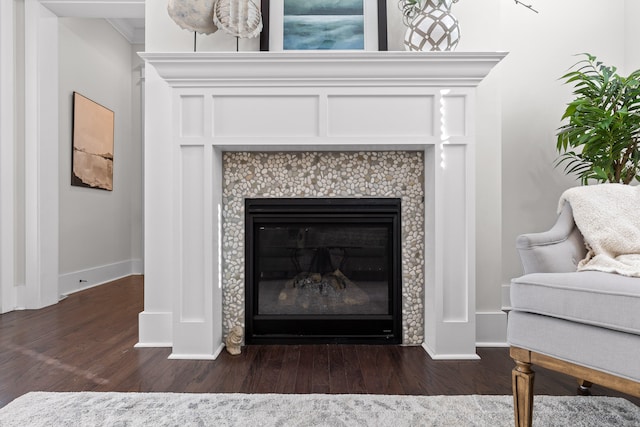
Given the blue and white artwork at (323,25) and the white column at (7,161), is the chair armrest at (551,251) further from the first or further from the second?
the white column at (7,161)

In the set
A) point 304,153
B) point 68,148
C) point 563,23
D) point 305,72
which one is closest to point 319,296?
point 304,153

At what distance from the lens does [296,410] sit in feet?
4.53

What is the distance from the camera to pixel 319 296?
2.17m

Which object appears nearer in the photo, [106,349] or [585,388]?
[585,388]

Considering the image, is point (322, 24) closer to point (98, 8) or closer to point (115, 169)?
point (98, 8)

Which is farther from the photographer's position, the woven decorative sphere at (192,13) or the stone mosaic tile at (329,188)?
the stone mosaic tile at (329,188)

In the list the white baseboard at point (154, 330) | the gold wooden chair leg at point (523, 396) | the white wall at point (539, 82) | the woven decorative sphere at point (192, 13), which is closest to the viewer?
the gold wooden chair leg at point (523, 396)

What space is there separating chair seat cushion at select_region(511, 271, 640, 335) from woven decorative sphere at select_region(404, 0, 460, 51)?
1271 millimetres

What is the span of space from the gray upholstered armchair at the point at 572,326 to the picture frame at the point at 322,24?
141 centimetres

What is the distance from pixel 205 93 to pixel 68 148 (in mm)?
2312

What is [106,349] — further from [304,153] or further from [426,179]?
[426,179]

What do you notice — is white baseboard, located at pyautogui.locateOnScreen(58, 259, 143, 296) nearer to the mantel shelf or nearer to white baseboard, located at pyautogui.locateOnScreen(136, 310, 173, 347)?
white baseboard, located at pyautogui.locateOnScreen(136, 310, 173, 347)

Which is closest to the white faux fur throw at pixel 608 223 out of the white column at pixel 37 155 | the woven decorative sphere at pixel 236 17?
the woven decorative sphere at pixel 236 17

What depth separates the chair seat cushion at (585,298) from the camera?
100 cm
